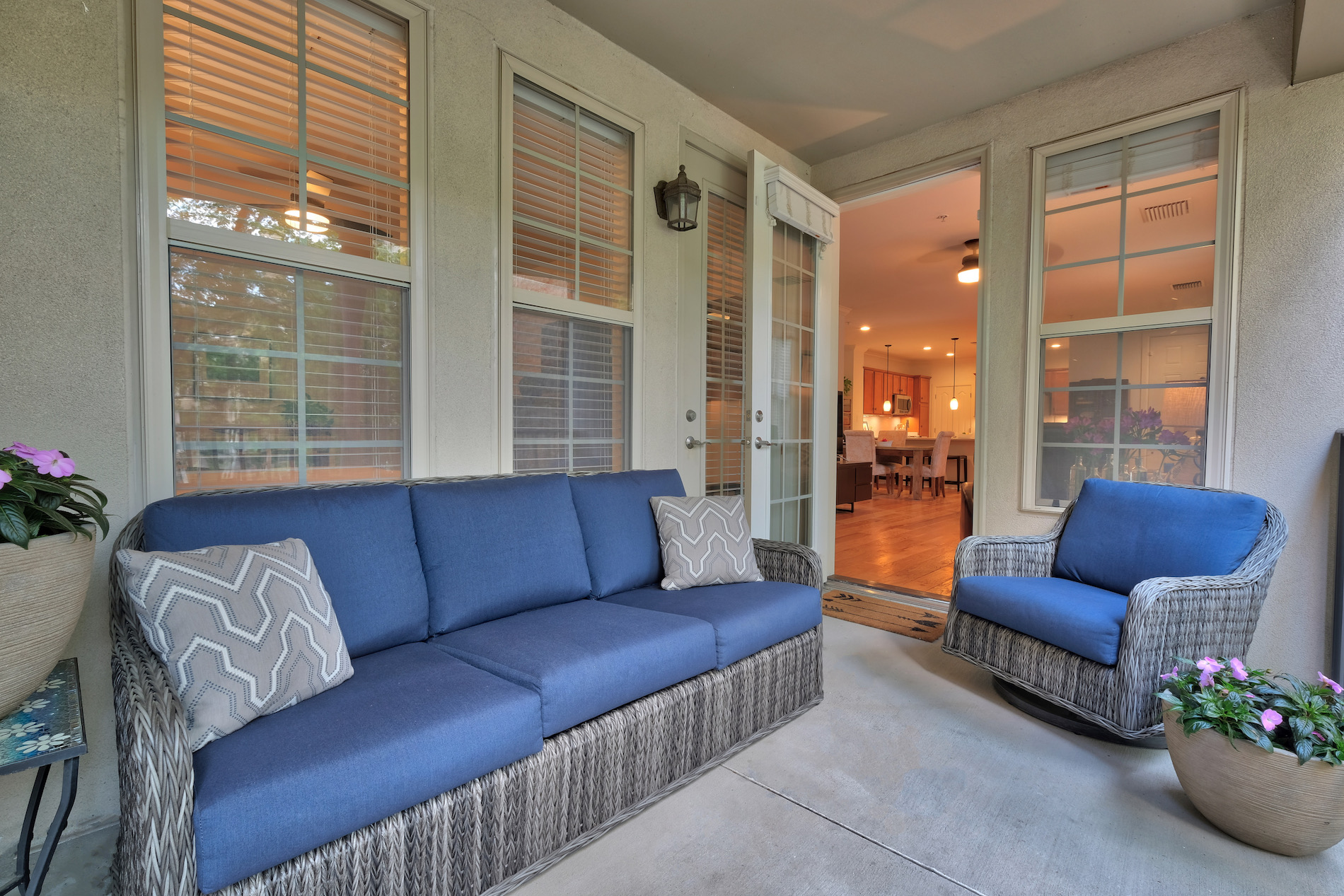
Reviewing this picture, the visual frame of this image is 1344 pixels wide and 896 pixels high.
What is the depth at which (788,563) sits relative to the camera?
2400 mm

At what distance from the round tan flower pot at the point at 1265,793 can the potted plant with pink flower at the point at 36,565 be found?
2.48 meters

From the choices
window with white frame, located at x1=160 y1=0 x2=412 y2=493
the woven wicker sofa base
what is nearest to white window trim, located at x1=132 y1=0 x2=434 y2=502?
window with white frame, located at x1=160 y1=0 x2=412 y2=493

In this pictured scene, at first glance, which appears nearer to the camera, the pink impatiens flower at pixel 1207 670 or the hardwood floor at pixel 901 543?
the pink impatiens flower at pixel 1207 670

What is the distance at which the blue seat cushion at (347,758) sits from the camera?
101cm

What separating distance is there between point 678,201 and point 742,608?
6.71 ft

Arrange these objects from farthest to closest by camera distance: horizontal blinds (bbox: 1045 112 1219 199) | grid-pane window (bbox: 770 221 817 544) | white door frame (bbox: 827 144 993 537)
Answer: grid-pane window (bbox: 770 221 817 544)
white door frame (bbox: 827 144 993 537)
horizontal blinds (bbox: 1045 112 1219 199)

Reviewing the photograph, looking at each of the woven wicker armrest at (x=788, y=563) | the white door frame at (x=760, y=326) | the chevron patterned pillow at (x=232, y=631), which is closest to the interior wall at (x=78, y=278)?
the chevron patterned pillow at (x=232, y=631)

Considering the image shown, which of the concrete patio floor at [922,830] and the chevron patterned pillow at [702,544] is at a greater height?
the chevron patterned pillow at [702,544]

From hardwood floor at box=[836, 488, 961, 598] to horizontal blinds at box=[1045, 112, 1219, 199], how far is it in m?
2.36

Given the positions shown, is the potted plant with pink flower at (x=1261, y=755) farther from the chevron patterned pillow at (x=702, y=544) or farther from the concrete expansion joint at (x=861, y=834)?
the chevron patterned pillow at (x=702, y=544)

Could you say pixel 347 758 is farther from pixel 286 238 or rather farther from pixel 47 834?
pixel 286 238

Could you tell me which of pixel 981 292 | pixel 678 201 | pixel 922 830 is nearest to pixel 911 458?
pixel 981 292

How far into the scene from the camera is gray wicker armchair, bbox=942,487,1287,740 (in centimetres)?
192

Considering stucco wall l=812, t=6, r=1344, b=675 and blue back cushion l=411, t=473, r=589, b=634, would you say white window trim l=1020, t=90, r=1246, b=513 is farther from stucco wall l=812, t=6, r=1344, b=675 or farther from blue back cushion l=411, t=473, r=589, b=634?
blue back cushion l=411, t=473, r=589, b=634
